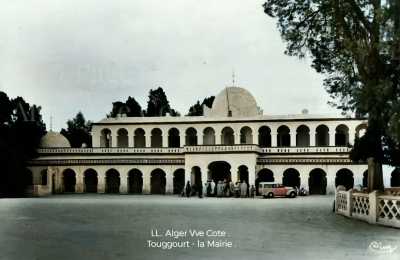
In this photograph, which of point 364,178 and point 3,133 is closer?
point 3,133

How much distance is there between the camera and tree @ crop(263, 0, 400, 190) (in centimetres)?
1619

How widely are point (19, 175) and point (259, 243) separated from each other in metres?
38.7

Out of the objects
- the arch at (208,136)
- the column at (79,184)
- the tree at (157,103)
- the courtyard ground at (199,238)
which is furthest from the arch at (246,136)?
the courtyard ground at (199,238)

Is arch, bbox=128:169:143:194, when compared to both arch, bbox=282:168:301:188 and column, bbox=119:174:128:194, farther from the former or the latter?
arch, bbox=282:168:301:188

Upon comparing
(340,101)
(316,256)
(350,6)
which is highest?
(350,6)

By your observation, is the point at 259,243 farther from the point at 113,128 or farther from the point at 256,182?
the point at 113,128

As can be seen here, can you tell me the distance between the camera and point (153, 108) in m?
76.4

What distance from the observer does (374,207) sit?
18.3 meters

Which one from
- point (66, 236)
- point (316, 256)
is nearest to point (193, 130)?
point (66, 236)

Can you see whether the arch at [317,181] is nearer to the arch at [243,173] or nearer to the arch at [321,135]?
the arch at [321,135]

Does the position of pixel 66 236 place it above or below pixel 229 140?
below

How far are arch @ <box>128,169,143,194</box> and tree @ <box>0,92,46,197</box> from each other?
8.97 m

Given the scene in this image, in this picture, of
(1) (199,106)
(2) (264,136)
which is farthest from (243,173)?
(1) (199,106)

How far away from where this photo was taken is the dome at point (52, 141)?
56.8 m
